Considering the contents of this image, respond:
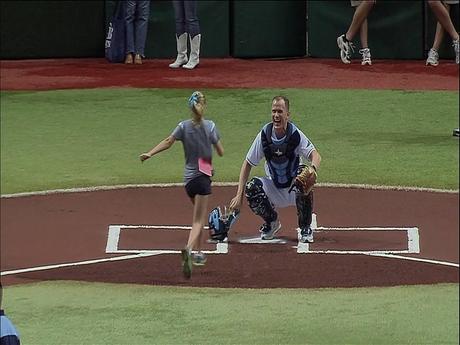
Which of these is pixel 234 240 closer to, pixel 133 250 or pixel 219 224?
pixel 219 224

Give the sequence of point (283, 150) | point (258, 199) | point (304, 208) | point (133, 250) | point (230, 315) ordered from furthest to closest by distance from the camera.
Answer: point (133, 250) < point (258, 199) < point (304, 208) < point (283, 150) < point (230, 315)

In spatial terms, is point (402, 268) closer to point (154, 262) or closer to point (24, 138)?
point (154, 262)

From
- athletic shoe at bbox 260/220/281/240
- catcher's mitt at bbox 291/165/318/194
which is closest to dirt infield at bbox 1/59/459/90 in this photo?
athletic shoe at bbox 260/220/281/240

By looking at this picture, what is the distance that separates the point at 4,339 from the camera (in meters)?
5.61

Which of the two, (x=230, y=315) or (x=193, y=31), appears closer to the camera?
(x=230, y=315)

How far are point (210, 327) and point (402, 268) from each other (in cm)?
186

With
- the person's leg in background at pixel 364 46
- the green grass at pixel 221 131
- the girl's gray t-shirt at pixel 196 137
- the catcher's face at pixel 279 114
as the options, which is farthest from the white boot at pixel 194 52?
the girl's gray t-shirt at pixel 196 137

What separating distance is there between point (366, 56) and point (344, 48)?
264 millimetres

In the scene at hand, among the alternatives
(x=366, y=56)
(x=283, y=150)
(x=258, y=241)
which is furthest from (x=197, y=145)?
(x=366, y=56)

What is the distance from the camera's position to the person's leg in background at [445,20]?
16500 mm

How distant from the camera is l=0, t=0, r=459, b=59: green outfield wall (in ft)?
59.0

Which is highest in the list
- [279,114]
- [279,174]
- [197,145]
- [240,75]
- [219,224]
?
[197,145]

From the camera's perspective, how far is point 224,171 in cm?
1308

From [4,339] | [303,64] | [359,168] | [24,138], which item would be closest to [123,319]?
[4,339]
